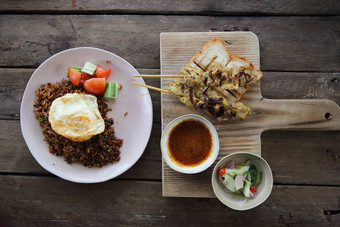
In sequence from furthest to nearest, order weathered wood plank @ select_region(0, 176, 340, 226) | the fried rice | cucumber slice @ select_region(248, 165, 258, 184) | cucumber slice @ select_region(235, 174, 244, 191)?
1. weathered wood plank @ select_region(0, 176, 340, 226)
2. the fried rice
3. cucumber slice @ select_region(248, 165, 258, 184)
4. cucumber slice @ select_region(235, 174, 244, 191)

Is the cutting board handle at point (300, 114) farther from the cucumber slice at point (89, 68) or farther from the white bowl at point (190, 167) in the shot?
the cucumber slice at point (89, 68)

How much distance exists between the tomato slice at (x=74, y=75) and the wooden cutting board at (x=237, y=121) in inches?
43.2

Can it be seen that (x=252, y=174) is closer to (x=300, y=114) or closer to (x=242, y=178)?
(x=242, y=178)

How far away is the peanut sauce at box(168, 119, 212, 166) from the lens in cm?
342

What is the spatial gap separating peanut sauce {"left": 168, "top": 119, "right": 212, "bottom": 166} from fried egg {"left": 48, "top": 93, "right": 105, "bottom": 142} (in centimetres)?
93

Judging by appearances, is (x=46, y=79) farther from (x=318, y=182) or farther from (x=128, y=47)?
(x=318, y=182)

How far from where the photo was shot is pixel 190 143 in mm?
3443

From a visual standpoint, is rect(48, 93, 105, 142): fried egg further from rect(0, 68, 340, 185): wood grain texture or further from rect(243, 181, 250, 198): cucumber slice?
rect(243, 181, 250, 198): cucumber slice

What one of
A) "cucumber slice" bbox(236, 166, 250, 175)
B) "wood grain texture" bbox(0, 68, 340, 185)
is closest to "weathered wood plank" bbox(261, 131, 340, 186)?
"wood grain texture" bbox(0, 68, 340, 185)

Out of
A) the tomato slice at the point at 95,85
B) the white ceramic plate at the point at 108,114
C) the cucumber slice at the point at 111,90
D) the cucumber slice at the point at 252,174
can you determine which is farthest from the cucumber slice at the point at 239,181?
the tomato slice at the point at 95,85

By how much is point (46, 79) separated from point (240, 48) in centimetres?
261

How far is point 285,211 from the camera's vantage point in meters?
3.79

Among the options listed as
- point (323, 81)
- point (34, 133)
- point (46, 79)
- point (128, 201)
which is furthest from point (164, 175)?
point (323, 81)

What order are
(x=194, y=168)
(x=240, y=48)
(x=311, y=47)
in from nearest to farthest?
(x=194, y=168), (x=240, y=48), (x=311, y=47)
